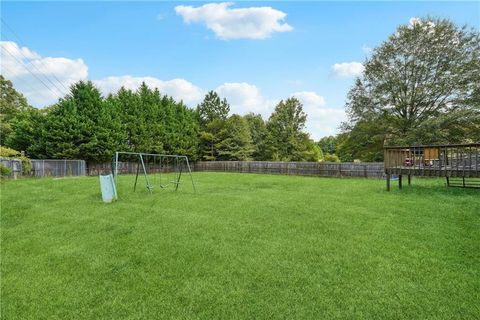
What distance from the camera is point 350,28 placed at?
941cm

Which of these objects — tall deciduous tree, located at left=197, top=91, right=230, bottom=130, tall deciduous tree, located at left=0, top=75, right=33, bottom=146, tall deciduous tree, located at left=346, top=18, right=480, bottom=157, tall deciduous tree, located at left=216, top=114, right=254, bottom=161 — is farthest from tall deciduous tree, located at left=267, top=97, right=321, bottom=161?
tall deciduous tree, located at left=0, top=75, right=33, bottom=146

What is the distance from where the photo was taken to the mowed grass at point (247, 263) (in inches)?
96.8

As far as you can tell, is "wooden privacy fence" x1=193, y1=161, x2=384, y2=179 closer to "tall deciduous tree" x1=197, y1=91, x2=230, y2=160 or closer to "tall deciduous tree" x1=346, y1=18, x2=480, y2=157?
"tall deciduous tree" x1=346, y1=18, x2=480, y2=157

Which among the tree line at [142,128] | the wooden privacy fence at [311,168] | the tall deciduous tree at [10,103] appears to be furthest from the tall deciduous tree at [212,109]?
the tall deciduous tree at [10,103]

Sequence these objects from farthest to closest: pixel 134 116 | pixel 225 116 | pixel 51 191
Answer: pixel 225 116
pixel 134 116
pixel 51 191

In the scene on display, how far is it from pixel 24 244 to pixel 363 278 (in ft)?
15.3

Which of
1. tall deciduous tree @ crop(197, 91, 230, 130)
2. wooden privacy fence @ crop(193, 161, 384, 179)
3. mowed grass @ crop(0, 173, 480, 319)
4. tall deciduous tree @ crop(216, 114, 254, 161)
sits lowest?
mowed grass @ crop(0, 173, 480, 319)

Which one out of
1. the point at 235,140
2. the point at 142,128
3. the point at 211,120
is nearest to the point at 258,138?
the point at 235,140

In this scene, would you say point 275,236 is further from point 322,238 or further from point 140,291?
point 140,291

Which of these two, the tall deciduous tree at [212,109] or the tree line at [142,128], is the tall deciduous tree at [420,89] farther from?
the tall deciduous tree at [212,109]

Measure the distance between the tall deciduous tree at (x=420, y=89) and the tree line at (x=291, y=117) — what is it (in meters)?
0.05

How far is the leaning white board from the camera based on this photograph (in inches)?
290

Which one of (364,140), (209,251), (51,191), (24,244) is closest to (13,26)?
(51,191)

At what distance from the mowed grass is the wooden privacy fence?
34.7ft
